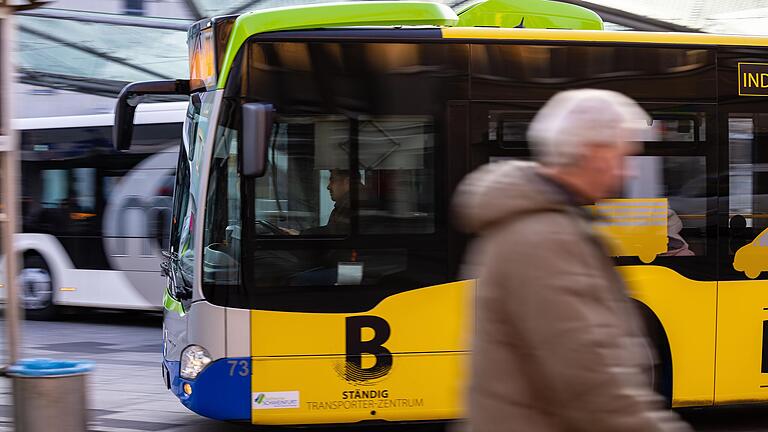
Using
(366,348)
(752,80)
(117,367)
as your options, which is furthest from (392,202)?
(117,367)

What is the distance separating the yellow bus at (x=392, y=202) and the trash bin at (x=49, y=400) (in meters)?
0.97

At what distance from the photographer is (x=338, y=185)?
6.88m

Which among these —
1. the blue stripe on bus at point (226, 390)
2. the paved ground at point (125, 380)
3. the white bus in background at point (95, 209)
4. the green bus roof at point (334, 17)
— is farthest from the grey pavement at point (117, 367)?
the green bus roof at point (334, 17)

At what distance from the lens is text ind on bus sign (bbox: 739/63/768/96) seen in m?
7.46

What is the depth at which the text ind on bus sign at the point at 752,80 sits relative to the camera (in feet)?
24.5

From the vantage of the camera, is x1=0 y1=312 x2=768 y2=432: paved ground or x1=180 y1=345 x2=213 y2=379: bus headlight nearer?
x1=180 y1=345 x2=213 y2=379: bus headlight

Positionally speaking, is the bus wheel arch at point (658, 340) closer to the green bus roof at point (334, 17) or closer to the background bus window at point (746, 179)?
the background bus window at point (746, 179)

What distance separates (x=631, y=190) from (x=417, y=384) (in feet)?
6.13

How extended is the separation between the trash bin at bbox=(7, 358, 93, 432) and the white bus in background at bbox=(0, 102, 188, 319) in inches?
300

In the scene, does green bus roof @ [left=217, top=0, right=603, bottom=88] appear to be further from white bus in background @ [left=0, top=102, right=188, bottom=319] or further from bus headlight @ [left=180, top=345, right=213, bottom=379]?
white bus in background @ [left=0, top=102, right=188, bottom=319]

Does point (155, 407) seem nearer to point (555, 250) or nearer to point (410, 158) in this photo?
point (410, 158)

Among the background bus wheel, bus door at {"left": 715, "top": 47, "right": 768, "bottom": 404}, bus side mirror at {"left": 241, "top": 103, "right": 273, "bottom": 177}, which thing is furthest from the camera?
the background bus wheel

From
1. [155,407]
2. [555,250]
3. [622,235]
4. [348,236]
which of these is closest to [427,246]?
[348,236]

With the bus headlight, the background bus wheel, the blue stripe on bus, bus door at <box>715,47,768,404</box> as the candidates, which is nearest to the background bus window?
bus door at <box>715,47,768,404</box>
